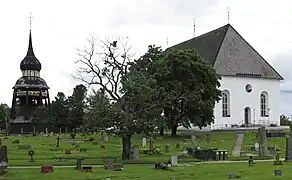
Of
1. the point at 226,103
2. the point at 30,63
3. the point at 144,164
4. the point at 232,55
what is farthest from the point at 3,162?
the point at 30,63

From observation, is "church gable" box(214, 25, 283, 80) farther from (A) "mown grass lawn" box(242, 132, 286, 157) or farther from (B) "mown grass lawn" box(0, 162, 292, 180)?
(B) "mown grass lawn" box(0, 162, 292, 180)

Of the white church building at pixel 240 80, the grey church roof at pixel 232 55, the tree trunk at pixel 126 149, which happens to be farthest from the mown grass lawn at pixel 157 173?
the grey church roof at pixel 232 55

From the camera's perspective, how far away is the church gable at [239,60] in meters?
77.2

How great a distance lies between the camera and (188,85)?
194 ft

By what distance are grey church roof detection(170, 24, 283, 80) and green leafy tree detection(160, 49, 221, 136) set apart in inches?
635

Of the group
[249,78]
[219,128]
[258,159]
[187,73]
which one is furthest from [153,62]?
[258,159]

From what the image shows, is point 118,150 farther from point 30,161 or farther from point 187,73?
point 187,73

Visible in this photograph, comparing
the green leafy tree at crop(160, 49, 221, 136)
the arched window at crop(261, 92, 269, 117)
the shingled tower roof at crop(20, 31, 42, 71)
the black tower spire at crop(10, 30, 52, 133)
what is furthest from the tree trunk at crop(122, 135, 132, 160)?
the shingled tower roof at crop(20, 31, 42, 71)

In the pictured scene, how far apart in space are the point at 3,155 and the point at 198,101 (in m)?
32.8

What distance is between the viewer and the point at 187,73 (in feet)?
194

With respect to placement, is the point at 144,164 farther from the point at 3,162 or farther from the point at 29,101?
the point at 29,101

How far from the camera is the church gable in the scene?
77.2 meters

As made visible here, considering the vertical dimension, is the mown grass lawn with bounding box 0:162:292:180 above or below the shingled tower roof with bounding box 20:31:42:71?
below

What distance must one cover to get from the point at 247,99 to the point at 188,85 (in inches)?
939
